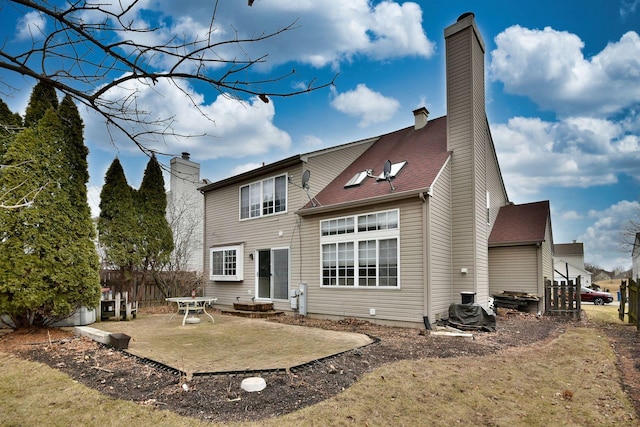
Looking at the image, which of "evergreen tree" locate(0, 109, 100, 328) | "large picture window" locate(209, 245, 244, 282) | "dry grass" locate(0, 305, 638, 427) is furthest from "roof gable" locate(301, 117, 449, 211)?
"evergreen tree" locate(0, 109, 100, 328)

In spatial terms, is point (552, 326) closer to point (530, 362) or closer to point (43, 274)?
point (530, 362)

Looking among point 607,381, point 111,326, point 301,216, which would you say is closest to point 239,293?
point 301,216

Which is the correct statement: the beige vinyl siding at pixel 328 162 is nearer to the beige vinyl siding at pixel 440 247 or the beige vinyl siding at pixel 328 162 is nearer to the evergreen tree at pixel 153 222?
the beige vinyl siding at pixel 440 247

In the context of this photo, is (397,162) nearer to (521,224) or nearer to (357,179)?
(357,179)

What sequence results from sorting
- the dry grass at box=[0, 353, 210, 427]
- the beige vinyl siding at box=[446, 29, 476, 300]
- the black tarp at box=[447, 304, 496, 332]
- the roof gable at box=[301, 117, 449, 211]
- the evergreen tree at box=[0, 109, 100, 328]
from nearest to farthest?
the dry grass at box=[0, 353, 210, 427], the evergreen tree at box=[0, 109, 100, 328], the black tarp at box=[447, 304, 496, 332], the roof gable at box=[301, 117, 449, 211], the beige vinyl siding at box=[446, 29, 476, 300]

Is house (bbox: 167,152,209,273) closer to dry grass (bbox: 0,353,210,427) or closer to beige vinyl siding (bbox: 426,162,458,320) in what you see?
beige vinyl siding (bbox: 426,162,458,320)

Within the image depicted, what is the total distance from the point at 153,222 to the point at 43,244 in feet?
22.2

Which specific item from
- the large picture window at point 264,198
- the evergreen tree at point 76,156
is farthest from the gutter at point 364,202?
the evergreen tree at point 76,156

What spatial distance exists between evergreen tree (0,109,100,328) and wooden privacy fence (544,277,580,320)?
13.4 m

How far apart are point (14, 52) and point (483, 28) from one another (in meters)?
12.8

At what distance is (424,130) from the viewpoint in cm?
1297

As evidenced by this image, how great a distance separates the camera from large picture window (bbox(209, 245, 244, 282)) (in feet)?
45.5

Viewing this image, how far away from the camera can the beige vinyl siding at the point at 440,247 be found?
30.0ft

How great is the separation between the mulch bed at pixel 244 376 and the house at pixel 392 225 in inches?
59.5
